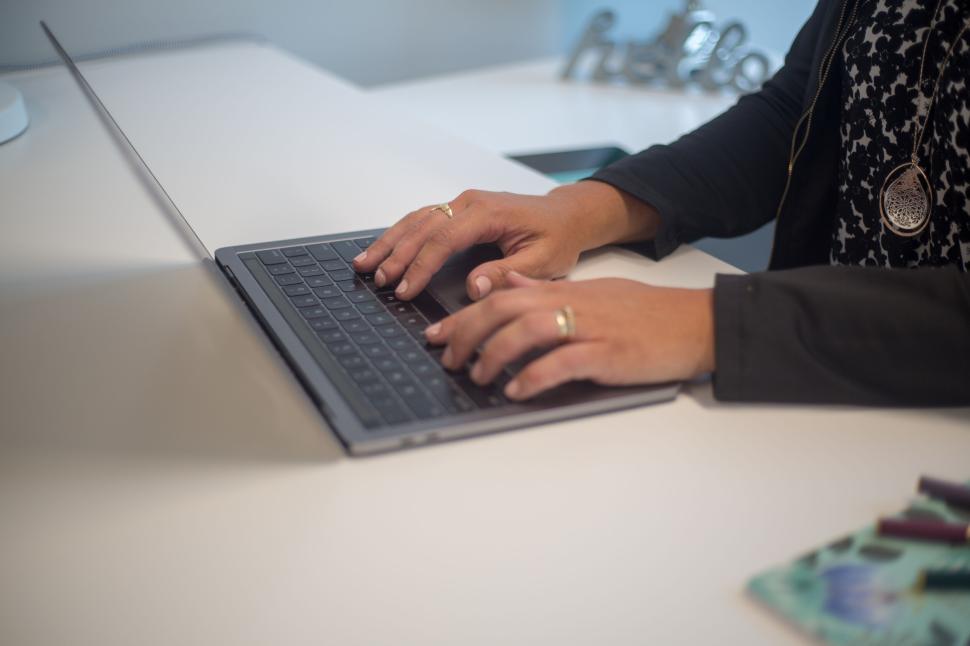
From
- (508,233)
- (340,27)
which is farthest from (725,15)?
(508,233)

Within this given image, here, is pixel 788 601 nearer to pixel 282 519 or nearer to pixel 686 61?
pixel 282 519

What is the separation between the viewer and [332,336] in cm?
74

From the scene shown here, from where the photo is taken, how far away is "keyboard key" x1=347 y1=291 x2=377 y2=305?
0.80 m

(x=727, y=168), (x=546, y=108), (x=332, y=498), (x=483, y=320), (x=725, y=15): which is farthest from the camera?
(x=725, y=15)

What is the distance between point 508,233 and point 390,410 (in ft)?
0.97

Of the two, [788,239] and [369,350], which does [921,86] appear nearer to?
[788,239]

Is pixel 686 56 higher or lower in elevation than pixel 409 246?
higher

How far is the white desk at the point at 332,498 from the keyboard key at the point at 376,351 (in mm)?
59

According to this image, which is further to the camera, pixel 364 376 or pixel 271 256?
pixel 271 256

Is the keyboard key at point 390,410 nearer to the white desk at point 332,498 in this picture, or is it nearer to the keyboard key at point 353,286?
the white desk at point 332,498

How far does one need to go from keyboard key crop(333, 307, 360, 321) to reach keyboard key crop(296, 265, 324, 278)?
0.27 feet

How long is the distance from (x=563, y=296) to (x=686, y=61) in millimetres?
1382

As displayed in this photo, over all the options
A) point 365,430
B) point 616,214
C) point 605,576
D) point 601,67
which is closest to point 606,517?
point 605,576

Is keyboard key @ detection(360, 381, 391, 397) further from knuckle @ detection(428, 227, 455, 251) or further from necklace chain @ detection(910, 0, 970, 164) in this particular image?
necklace chain @ detection(910, 0, 970, 164)
